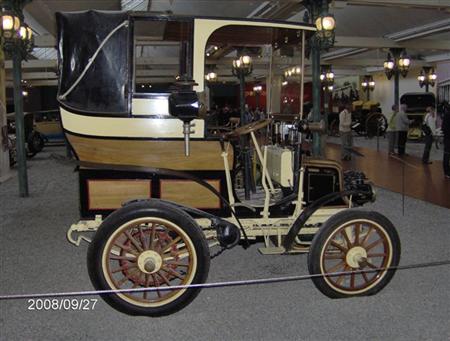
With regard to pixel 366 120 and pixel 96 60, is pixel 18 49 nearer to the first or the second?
pixel 96 60

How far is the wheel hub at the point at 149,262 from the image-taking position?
10.4 ft

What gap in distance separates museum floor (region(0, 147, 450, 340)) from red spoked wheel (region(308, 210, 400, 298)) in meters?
0.11

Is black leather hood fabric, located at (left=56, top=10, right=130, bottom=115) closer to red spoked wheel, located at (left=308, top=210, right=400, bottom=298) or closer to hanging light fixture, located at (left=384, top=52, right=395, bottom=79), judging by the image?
red spoked wheel, located at (left=308, top=210, right=400, bottom=298)

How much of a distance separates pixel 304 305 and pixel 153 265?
1.12 metres

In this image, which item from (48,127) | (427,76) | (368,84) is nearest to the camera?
(48,127)

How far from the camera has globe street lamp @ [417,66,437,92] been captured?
Result: 2184 cm

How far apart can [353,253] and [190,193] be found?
123cm

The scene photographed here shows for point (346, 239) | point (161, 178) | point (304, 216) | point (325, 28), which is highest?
point (325, 28)

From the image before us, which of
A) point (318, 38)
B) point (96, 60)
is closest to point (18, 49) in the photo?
point (318, 38)

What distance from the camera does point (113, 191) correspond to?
3404 mm

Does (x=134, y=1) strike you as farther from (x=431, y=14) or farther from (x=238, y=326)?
(x=238, y=326)

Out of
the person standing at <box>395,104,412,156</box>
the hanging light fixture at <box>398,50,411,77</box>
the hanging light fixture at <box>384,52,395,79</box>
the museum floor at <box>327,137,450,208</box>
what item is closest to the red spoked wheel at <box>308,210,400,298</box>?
the museum floor at <box>327,137,450,208</box>

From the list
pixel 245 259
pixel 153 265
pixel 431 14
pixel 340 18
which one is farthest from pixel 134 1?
pixel 153 265
